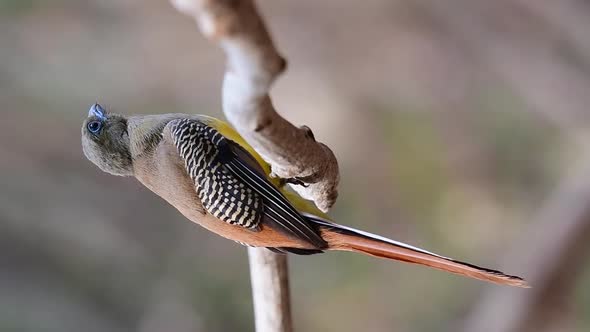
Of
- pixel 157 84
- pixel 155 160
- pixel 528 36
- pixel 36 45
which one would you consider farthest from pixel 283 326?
pixel 36 45

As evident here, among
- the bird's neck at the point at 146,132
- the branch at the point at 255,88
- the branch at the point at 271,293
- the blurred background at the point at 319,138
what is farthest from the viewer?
the blurred background at the point at 319,138

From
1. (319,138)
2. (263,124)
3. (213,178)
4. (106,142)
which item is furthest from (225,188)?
(319,138)

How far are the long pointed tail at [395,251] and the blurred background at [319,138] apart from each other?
2610 mm

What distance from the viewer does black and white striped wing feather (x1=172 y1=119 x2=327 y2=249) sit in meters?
1.66

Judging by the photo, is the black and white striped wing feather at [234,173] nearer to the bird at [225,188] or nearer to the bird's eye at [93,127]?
the bird at [225,188]

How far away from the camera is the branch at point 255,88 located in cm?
79

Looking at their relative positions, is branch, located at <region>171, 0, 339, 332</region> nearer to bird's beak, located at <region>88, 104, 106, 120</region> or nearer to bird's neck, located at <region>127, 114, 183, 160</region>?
bird's neck, located at <region>127, 114, 183, 160</region>

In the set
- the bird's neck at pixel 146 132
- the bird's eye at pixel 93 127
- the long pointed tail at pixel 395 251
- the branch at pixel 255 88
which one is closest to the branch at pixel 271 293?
the long pointed tail at pixel 395 251

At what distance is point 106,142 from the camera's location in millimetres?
1914

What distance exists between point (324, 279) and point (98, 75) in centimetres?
178

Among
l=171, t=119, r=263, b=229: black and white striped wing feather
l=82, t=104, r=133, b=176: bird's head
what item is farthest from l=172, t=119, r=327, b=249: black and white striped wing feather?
l=82, t=104, r=133, b=176: bird's head

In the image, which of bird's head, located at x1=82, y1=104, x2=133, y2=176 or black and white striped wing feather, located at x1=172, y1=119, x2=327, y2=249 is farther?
bird's head, located at x1=82, y1=104, x2=133, y2=176

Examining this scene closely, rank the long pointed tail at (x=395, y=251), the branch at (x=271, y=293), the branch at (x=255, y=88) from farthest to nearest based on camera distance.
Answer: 1. the branch at (x=271, y=293)
2. the long pointed tail at (x=395, y=251)
3. the branch at (x=255, y=88)

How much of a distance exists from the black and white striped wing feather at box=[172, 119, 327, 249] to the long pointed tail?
0.03 meters
